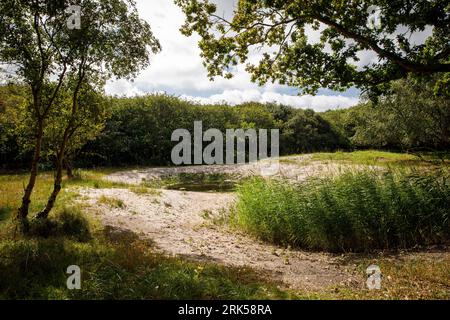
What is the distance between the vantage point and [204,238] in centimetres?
1137

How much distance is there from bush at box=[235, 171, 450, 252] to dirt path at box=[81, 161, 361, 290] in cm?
72

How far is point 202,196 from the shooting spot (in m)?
18.7

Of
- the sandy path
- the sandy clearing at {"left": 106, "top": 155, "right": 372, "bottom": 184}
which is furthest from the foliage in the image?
the sandy path

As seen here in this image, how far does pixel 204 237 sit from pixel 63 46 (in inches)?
270

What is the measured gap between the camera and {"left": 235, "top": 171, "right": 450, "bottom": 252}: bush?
10.2m

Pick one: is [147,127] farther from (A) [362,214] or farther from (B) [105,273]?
(B) [105,273]

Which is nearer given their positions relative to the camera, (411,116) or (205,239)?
(205,239)

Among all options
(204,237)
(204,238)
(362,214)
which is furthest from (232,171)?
(362,214)

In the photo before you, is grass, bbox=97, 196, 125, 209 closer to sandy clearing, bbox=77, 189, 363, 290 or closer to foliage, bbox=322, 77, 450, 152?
sandy clearing, bbox=77, 189, 363, 290

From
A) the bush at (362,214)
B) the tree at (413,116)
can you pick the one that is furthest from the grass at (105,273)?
the tree at (413,116)

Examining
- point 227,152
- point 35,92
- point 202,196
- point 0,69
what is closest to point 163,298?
point 35,92

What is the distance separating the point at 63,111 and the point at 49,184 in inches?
282
